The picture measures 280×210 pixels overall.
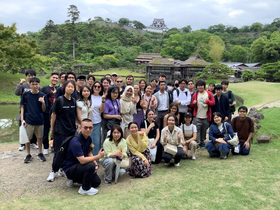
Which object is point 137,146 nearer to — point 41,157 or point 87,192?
point 87,192

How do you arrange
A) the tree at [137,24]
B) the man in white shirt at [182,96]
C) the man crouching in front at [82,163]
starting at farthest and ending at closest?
1. the tree at [137,24]
2. the man in white shirt at [182,96]
3. the man crouching in front at [82,163]

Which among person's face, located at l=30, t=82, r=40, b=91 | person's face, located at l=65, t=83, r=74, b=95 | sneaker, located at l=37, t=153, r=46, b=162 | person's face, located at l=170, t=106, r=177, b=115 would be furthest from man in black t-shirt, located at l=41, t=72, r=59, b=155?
person's face, located at l=170, t=106, r=177, b=115

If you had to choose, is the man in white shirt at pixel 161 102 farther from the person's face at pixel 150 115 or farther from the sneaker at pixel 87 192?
the sneaker at pixel 87 192

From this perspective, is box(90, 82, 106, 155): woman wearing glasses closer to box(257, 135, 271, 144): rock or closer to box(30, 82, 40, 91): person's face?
box(30, 82, 40, 91): person's face

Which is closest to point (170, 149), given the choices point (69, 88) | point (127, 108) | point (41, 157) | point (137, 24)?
point (127, 108)

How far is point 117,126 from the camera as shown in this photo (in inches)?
135

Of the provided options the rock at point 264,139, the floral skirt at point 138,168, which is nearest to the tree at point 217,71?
the rock at point 264,139

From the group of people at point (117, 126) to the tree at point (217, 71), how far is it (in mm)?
21083

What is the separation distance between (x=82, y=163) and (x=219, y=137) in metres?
3.04

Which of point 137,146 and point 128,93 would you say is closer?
point 137,146

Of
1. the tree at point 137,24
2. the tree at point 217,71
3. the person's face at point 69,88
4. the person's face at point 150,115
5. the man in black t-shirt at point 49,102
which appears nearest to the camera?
the person's face at point 69,88

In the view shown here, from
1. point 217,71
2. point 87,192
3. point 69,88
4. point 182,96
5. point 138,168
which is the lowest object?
point 87,192

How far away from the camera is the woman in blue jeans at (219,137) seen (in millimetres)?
4301

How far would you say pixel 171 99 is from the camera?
212 inches
